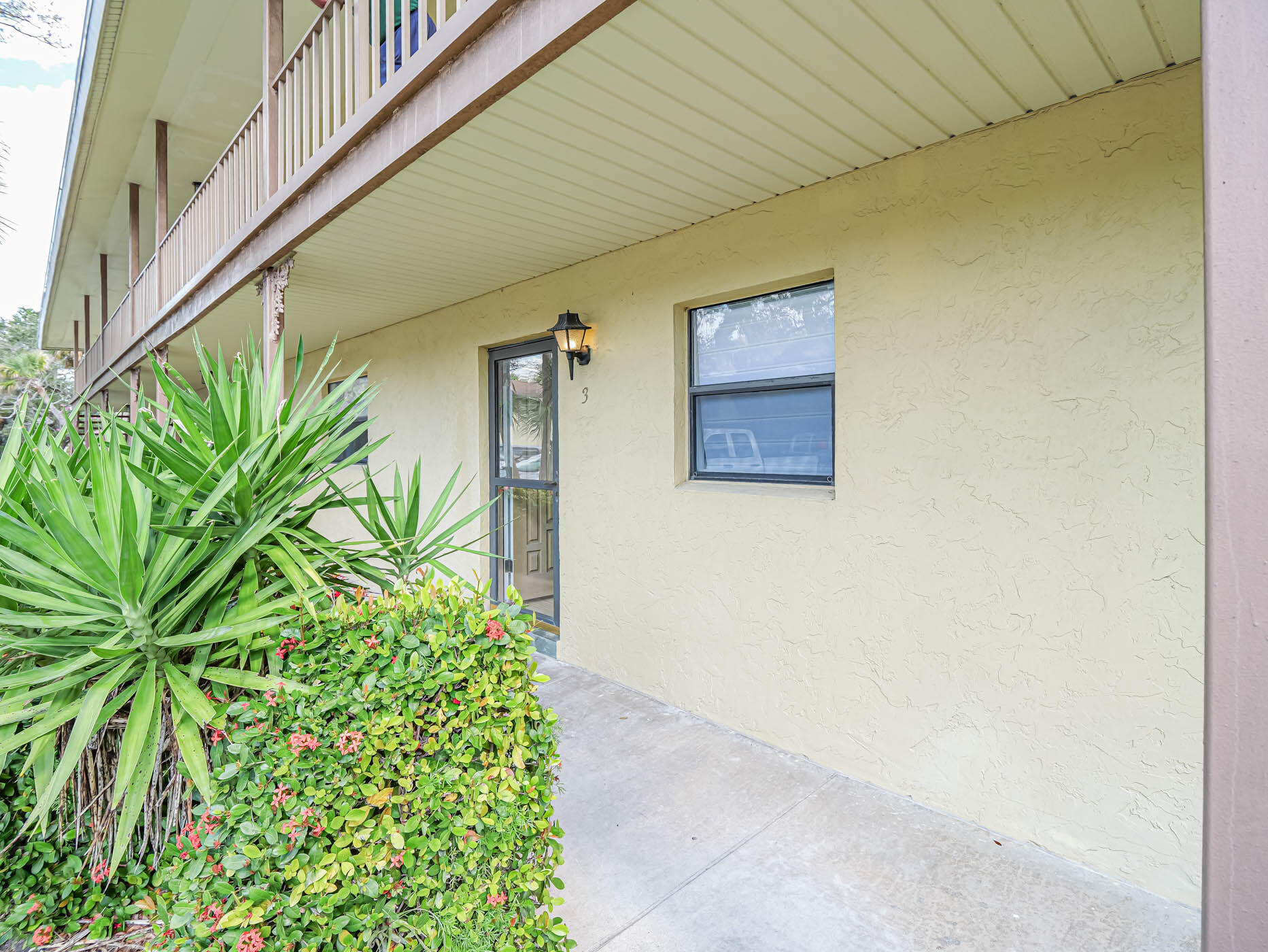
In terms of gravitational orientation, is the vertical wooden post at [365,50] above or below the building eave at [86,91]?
below

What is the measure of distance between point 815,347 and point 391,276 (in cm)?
295

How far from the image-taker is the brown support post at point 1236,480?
0.72 meters

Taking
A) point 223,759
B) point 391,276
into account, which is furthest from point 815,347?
point 391,276

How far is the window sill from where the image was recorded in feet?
9.68

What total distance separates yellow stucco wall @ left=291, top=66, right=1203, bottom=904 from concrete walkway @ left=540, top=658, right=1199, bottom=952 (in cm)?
18

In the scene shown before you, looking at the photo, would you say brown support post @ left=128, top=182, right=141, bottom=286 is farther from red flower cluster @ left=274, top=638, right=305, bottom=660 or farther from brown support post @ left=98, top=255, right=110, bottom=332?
red flower cluster @ left=274, top=638, right=305, bottom=660

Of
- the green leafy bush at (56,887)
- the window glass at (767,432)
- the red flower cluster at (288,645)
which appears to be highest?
the window glass at (767,432)

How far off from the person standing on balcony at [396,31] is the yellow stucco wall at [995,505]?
154 centimetres

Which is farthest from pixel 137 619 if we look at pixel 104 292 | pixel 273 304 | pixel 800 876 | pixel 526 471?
pixel 104 292

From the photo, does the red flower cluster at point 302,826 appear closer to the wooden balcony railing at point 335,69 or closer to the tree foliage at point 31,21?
the wooden balcony railing at point 335,69

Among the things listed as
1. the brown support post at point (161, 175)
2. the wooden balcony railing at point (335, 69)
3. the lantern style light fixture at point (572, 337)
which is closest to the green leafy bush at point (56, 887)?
the wooden balcony railing at point (335, 69)

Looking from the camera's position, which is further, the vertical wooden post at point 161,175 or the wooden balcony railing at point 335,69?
the vertical wooden post at point 161,175

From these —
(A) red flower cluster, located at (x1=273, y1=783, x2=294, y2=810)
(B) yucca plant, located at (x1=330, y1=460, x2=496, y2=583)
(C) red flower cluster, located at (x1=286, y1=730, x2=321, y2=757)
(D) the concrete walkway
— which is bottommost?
(D) the concrete walkway

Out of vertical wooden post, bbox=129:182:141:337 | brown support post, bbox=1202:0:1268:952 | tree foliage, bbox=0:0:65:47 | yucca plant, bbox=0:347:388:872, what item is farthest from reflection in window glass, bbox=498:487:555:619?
tree foliage, bbox=0:0:65:47
